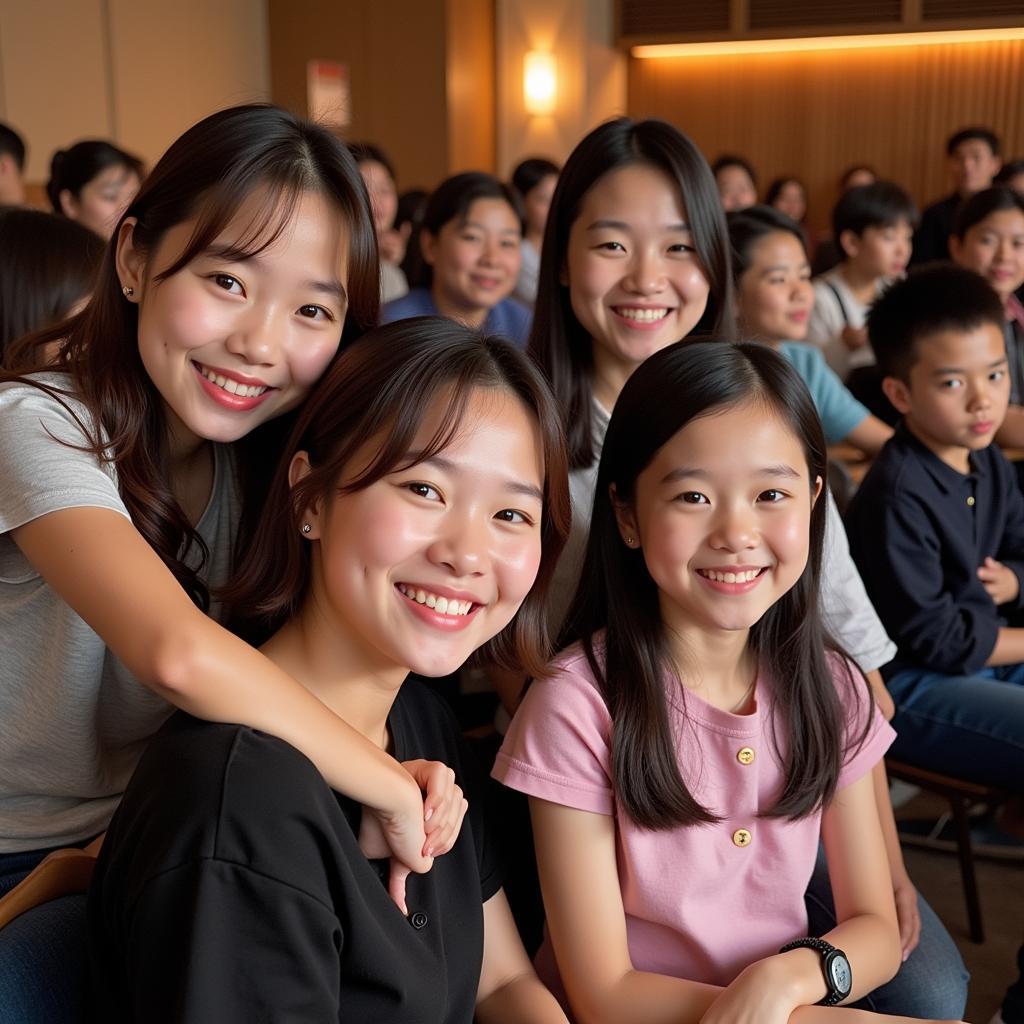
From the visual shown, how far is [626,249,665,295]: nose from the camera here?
5.65ft

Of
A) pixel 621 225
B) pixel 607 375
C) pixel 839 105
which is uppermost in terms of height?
pixel 839 105

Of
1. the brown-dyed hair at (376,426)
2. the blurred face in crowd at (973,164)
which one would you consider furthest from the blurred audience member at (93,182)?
the blurred face in crowd at (973,164)

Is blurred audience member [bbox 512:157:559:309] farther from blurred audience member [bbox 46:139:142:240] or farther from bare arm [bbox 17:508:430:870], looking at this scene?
bare arm [bbox 17:508:430:870]

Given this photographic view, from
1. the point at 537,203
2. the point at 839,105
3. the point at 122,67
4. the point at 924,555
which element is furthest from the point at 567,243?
the point at 839,105

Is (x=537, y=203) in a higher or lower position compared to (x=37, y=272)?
higher

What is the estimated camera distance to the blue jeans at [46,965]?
97cm

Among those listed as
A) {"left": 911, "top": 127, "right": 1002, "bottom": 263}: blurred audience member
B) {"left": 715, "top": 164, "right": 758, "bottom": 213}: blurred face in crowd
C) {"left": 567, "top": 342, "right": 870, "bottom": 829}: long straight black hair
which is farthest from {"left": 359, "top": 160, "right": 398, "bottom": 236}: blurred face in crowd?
{"left": 567, "top": 342, "right": 870, "bottom": 829}: long straight black hair

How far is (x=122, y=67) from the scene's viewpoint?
716 cm

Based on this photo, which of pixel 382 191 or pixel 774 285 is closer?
pixel 774 285

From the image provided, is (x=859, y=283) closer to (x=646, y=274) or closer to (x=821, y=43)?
(x=646, y=274)

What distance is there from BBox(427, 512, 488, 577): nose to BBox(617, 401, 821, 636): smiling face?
1.08 feet

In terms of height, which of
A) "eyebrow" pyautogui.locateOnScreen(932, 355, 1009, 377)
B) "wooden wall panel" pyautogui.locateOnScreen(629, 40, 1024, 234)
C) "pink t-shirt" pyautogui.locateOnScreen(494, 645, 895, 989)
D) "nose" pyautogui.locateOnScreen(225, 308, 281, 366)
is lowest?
"pink t-shirt" pyautogui.locateOnScreen(494, 645, 895, 989)

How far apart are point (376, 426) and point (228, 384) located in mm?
205

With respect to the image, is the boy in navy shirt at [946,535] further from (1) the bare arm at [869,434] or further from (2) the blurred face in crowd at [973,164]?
(2) the blurred face in crowd at [973,164]
